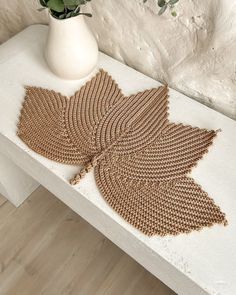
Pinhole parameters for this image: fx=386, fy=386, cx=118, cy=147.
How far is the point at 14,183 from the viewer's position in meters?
1.35

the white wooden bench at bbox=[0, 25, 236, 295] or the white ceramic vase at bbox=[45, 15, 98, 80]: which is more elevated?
the white ceramic vase at bbox=[45, 15, 98, 80]

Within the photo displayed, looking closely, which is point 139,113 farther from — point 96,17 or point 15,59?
point 15,59

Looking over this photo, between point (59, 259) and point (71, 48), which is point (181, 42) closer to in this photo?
point (71, 48)

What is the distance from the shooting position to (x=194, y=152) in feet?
2.79

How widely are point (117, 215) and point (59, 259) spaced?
60 centimetres

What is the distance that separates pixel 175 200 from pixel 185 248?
103 millimetres

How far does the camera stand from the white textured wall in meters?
0.81

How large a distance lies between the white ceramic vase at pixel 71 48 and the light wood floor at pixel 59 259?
23.5 inches

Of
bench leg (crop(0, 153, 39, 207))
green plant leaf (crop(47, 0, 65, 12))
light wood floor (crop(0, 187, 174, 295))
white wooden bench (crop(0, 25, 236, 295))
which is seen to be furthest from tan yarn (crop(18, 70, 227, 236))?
light wood floor (crop(0, 187, 174, 295))

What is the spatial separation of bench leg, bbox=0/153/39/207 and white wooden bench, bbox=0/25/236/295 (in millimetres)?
228

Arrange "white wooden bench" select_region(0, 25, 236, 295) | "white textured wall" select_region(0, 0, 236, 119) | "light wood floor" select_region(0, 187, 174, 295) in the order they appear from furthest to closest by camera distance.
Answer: "light wood floor" select_region(0, 187, 174, 295) → "white textured wall" select_region(0, 0, 236, 119) → "white wooden bench" select_region(0, 25, 236, 295)

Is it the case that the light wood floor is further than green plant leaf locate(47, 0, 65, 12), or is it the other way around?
the light wood floor

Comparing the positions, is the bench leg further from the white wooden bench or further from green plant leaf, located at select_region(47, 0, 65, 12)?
green plant leaf, located at select_region(47, 0, 65, 12)

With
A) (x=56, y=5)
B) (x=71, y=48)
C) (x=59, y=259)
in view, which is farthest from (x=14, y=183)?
(x=56, y=5)
